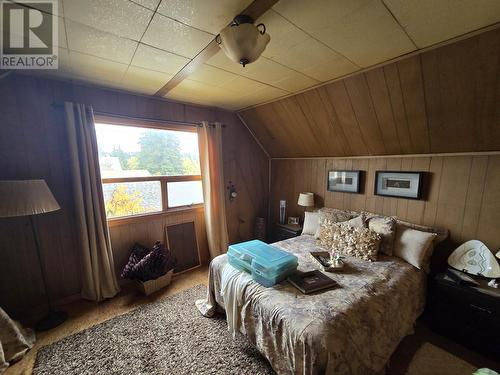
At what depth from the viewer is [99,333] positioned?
1.87m

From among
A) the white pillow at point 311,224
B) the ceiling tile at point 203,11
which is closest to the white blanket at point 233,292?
the white pillow at point 311,224

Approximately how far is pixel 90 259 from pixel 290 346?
2261mm

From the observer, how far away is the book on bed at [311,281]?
154 centimetres

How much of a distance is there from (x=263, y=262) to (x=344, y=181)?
1888mm

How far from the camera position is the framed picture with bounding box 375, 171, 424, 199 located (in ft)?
7.59

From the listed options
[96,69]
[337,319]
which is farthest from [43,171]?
[337,319]

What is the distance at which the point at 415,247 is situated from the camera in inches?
80.2

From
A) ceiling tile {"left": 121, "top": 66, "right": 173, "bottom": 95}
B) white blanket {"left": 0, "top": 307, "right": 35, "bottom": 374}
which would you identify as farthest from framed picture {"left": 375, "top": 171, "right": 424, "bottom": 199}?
white blanket {"left": 0, "top": 307, "right": 35, "bottom": 374}

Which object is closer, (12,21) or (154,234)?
(12,21)

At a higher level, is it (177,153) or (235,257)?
(177,153)

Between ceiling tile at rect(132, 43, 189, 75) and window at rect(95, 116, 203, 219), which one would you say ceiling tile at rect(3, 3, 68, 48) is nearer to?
ceiling tile at rect(132, 43, 189, 75)

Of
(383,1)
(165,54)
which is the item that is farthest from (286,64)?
(165,54)

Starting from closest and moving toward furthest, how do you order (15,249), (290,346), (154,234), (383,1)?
1. (383,1)
2. (290,346)
3. (15,249)
4. (154,234)

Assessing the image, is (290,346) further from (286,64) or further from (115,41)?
(115,41)
